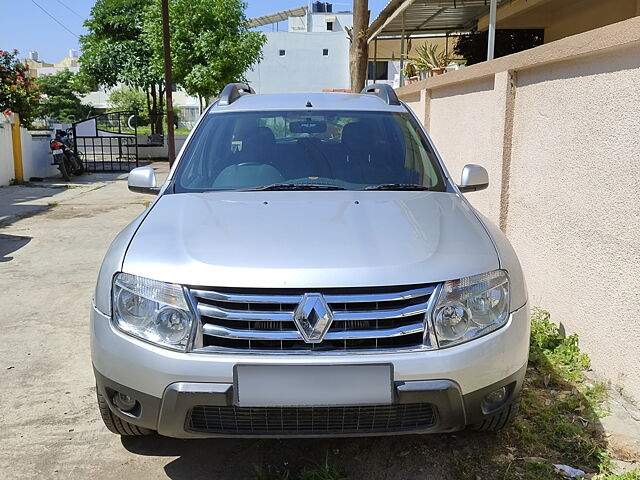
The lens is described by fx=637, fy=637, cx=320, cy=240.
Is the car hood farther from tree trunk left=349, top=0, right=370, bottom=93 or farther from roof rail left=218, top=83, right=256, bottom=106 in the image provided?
tree trunk left=349, top=0, right=370, bottom=93

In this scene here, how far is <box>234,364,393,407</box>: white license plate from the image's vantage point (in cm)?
238

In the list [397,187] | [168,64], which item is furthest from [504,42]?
[397,187]

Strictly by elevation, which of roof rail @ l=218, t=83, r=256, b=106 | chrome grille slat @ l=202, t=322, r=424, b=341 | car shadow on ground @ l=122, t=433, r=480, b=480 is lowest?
car shadow on ground @ l=122, t=433, r=480, b=480

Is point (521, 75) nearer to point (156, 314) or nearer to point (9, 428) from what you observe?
point (156, 314)

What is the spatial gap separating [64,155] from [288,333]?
14035 millimetres

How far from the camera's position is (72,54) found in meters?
104

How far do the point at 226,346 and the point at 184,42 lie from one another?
66.3 ft

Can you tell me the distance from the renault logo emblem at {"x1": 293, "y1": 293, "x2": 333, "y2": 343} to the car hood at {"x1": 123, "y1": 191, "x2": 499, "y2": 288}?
69 millimetres

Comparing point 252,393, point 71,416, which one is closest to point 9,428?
point 71,416

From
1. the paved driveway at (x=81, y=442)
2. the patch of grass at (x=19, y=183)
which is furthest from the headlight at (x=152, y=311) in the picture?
the patch of grass at (x=19, y=183)

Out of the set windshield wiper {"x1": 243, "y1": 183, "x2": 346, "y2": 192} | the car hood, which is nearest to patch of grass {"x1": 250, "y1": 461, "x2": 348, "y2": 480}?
the car hood

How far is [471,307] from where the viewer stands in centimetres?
255

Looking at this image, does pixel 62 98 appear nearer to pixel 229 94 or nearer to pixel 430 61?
pixel 430 61

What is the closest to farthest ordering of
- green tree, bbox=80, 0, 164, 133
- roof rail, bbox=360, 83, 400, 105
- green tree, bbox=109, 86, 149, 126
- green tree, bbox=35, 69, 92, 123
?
roof rail, bbox=360, 83, 400, 105 < green tree, bbox=80, 0, 164, 133 < green tree, bbox=35, 69, 92, 123 < green tree, bbox=109, 86, 149, 126
